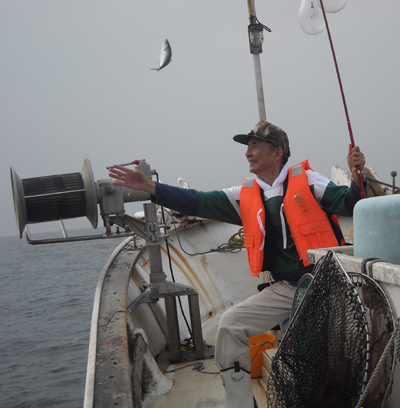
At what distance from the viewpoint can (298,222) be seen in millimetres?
3094

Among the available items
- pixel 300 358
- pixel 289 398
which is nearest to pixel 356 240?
pixel 300 358

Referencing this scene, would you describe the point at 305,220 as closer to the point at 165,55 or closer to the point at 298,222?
the point at 298,222

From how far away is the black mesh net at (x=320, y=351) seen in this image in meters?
2.20

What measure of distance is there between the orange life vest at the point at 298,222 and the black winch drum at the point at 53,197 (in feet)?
4.82

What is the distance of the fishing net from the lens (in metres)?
2.12

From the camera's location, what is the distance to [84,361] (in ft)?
31.4

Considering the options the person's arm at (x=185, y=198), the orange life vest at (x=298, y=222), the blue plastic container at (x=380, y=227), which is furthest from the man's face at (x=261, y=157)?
the blue plastic container at (x=380, y=227)

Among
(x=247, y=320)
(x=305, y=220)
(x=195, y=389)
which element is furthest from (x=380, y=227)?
(x=195, y=389)

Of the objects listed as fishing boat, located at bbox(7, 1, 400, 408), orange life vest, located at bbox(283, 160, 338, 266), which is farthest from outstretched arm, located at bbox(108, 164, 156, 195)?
orange life vest, located at bbox(283, 160, 338, 266)

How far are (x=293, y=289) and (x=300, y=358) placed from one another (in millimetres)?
755

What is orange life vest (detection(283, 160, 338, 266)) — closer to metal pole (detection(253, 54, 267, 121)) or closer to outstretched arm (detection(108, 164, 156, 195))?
outstretched arm (detection(108, 164, 156, 195))

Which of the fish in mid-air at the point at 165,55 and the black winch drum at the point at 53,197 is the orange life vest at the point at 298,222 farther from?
the fish in mid-air at the point at 165,55

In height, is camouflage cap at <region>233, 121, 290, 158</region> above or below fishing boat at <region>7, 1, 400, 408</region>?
above

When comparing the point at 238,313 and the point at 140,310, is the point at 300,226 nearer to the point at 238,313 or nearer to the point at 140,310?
the point at 238,313
